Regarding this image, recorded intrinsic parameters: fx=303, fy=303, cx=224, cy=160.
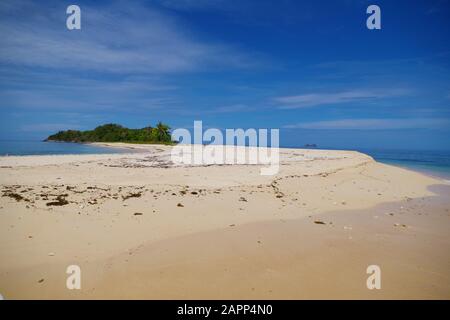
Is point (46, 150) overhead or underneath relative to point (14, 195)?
overhead

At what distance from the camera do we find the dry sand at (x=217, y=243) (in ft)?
14.3

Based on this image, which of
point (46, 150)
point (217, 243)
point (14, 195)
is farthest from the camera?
point (46, 150)

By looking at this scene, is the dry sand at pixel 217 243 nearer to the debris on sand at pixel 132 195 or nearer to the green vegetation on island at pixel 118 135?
the debris on sand at pixel 132 195

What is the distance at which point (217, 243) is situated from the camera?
6086 mm

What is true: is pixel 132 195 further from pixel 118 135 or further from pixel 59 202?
pixel 118 135

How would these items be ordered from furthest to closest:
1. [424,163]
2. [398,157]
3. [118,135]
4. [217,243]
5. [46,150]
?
1. [118,135]
2. [398,157]
3. [46,150]
4. [424,163]
5. [217,243]

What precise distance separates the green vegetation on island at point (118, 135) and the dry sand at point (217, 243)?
261 feet

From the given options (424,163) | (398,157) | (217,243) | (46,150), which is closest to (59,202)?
(217,243)

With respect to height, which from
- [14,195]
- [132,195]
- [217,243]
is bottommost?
[217,243]

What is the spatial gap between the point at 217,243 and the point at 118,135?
110281mm
